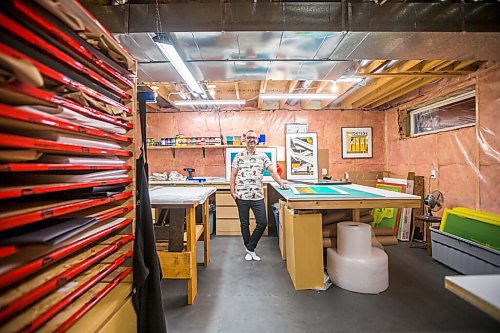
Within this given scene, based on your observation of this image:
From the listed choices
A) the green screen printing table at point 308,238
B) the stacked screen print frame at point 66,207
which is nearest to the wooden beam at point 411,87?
the green screen printing table at point 308,238

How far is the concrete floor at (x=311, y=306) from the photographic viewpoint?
6.79 feet

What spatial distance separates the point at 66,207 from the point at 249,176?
255 centimetres

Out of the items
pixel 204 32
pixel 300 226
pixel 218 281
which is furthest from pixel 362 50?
pixel 218 281

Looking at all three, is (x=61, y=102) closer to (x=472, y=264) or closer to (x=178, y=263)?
(x=178, y=263)

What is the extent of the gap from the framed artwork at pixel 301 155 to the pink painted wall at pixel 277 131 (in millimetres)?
189

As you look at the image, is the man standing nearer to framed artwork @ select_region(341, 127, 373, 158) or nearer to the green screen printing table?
the green screen printing table

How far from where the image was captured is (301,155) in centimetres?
568

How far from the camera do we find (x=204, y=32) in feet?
7.70

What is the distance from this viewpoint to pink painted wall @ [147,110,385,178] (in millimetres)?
5754

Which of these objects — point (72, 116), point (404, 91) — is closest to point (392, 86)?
point (404, 91)

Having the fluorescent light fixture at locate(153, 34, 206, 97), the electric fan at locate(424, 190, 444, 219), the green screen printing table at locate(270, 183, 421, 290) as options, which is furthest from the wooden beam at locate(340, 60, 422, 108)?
the fluorescent light fixture at locate(153, 34, 206, 97)

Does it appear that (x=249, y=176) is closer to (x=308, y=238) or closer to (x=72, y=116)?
(x=308, y=238)

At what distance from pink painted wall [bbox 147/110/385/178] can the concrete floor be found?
112 inches

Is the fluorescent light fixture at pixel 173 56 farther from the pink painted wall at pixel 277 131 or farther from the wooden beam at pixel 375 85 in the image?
the wooden beam at pixel 375 85
